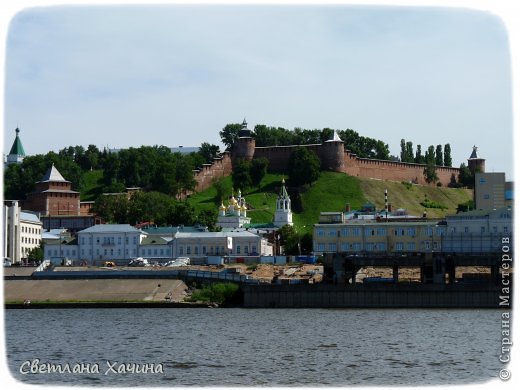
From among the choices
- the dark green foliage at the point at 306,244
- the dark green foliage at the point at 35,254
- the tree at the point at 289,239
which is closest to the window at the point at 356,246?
the dark green foliage at the point at 306,244

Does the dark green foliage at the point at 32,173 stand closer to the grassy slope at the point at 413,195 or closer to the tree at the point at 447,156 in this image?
the grassy slope at the point at 413,195

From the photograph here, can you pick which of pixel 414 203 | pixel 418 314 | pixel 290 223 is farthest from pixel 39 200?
pixel 418 314

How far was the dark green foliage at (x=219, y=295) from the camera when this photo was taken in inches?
2867

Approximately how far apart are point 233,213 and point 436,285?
49193 mm

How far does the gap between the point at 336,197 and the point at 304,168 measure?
21.3 ft

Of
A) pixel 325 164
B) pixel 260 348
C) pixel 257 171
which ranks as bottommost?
pixel 260 348

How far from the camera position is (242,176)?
13275 centimetres

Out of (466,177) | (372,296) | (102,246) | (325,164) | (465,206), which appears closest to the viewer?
(372,296)

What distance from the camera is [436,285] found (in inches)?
2719

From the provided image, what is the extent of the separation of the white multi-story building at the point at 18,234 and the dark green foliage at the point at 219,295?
30.6 metres

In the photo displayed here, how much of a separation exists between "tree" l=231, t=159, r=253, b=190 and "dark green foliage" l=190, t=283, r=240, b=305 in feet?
193

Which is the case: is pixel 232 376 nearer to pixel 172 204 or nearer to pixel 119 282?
pixel 119 282

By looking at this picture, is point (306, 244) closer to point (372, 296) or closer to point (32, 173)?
point (372, 296)

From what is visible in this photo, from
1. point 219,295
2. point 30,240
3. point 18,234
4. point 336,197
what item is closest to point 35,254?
point 18,234
